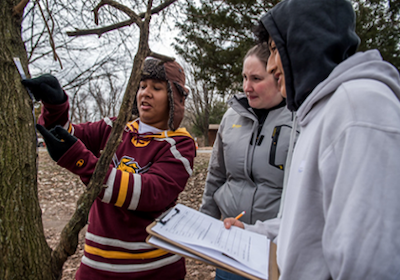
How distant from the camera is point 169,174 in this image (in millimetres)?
1533

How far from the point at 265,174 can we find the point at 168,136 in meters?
0.68

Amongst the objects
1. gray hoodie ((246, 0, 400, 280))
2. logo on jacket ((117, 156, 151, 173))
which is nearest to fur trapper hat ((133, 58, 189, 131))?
logo on jacket ((117, 156, 151, 173))

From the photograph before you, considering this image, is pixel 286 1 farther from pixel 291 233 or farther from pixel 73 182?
pixel 73 182

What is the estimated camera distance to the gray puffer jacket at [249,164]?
1.59 meters

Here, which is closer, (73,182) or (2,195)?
(2,195)

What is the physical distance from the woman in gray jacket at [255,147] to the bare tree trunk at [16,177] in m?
1.07

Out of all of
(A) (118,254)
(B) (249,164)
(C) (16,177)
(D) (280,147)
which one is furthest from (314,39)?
(A) (118,254)

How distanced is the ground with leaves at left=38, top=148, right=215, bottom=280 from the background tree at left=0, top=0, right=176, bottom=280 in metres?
2.69

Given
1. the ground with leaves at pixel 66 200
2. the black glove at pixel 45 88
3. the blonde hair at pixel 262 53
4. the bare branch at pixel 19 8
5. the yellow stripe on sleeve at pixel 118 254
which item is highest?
the bare branch at pixel 19 8

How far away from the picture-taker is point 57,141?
1.16m

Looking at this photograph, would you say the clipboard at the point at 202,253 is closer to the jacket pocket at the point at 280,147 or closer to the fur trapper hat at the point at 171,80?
the jacket pocket at the point at 280,147

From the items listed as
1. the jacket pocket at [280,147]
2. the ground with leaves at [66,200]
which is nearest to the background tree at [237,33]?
the ground with leaves at [66,200]

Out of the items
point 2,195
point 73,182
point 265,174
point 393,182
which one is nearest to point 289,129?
point 265,174

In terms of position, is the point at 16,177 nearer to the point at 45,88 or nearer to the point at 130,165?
the point at 45,88
